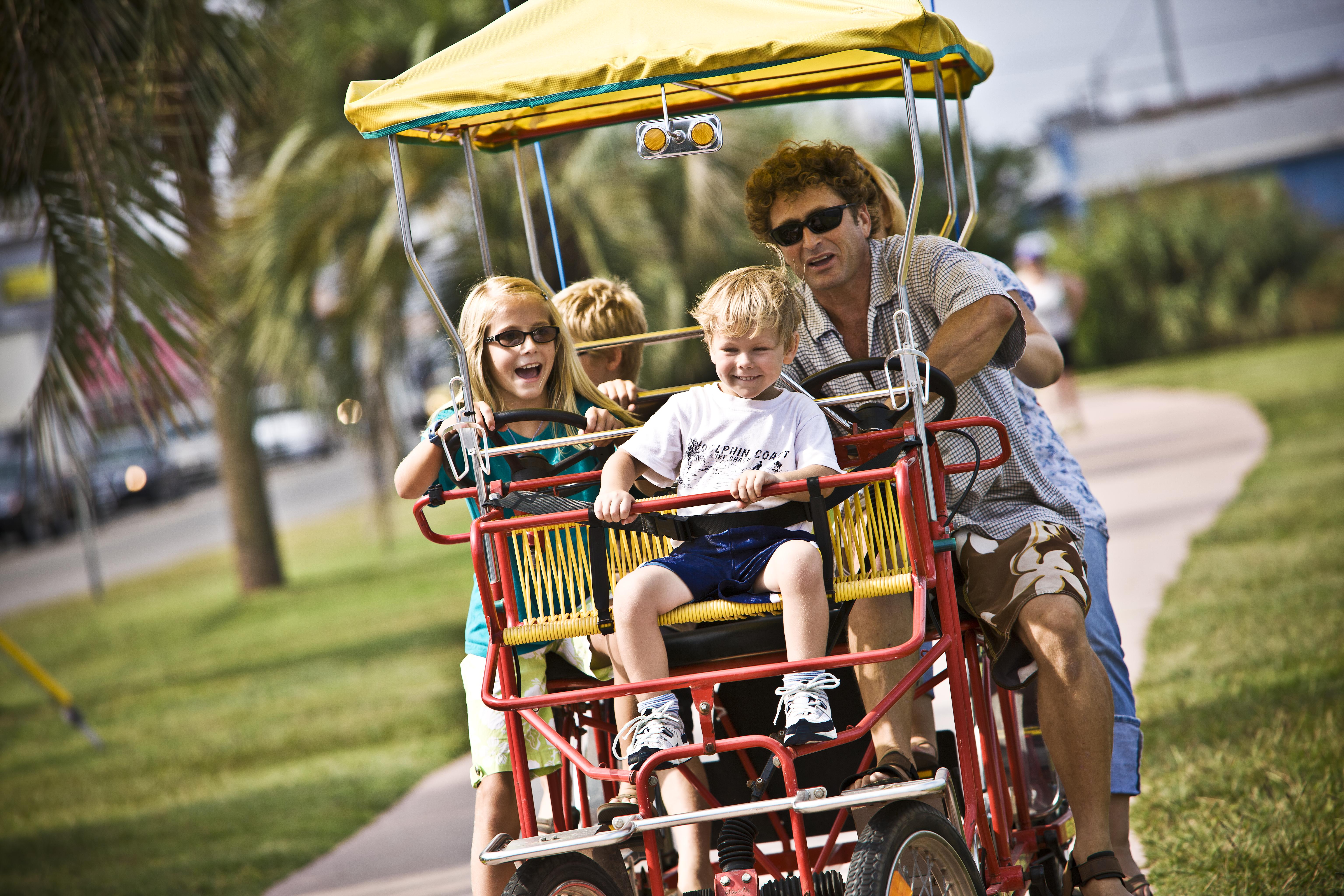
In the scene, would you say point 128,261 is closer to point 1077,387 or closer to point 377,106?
point 377,106

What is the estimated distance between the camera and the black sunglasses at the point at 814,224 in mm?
3486

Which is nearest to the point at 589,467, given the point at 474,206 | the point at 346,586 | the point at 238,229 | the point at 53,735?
the point at 474,206

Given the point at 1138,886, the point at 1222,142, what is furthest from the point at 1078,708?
the point at 1222,142

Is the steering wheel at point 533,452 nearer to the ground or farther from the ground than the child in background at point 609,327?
nearer to the ground

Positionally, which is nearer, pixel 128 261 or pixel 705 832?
pixel 705 832

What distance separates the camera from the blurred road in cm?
2134

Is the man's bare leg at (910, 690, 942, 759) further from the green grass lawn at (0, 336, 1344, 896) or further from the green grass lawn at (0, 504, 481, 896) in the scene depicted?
the green grass lawn at (0, 504, 481, 896)

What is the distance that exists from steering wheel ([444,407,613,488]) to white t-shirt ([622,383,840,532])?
31cm

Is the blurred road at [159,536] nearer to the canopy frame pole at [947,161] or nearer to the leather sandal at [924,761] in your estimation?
the canopy frame pole at [947,161]

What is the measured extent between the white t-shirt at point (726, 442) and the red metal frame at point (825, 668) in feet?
0.50

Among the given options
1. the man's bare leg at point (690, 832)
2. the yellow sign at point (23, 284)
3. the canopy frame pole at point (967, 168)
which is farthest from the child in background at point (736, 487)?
the yellow sign at point (23, 284)

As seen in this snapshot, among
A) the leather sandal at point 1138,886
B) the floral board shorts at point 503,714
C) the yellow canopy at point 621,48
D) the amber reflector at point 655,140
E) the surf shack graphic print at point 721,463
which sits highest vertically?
the yellow canopy at point 621,48

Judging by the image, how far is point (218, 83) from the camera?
6742mm

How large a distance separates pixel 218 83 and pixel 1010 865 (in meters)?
5.71
